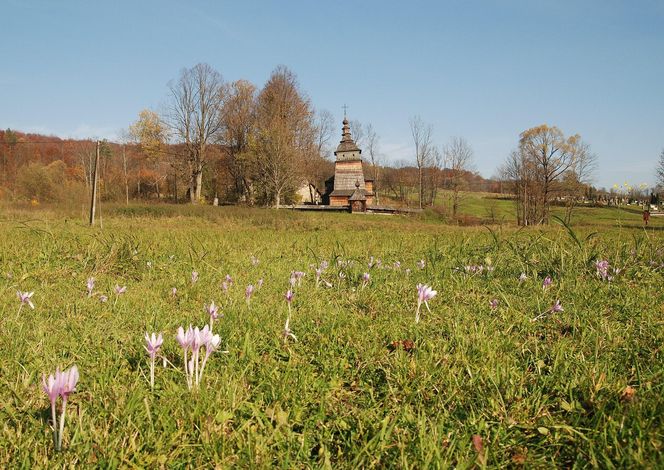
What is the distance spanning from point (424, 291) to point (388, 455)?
1315 millimetres

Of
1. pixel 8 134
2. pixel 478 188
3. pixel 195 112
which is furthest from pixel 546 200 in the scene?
pixel 8 134

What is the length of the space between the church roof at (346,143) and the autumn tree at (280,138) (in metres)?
5.48

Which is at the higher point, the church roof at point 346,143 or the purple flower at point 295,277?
the church roof at point 346,143

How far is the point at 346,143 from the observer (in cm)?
6875

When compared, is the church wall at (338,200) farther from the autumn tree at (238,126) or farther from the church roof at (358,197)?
the autumn tree at (238,126)

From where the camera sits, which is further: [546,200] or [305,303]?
[546,200]

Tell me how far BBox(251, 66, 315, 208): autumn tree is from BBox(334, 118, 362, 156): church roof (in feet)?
18.0

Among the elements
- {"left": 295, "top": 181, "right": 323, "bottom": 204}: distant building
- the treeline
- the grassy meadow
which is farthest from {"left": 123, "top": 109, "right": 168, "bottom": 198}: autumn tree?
the grassy meadow

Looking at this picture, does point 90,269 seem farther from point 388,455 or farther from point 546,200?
point 546,200

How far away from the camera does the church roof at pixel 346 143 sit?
6706 cm

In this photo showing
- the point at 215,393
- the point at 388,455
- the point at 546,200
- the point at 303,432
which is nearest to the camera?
the point at 388,455

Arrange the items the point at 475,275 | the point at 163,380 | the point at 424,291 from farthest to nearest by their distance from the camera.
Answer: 1. the point at 475,275
2. the point at 424,291
3. the point at 163,380

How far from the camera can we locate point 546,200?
1740 inches

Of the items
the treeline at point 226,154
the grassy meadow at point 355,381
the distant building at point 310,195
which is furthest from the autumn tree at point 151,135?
the grassy meadow at point 355,381
